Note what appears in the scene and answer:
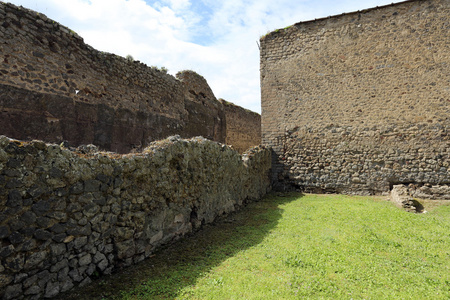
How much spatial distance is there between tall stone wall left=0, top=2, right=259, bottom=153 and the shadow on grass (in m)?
3.61

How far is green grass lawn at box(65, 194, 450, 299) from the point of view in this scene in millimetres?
3291

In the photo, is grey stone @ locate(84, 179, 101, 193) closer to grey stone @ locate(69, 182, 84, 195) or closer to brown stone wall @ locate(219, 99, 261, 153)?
grey stone @ locate(69, 182, 84, 195)

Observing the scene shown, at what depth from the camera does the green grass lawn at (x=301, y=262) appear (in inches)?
130

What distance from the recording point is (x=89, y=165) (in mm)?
3406

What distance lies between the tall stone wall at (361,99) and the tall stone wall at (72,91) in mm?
4356

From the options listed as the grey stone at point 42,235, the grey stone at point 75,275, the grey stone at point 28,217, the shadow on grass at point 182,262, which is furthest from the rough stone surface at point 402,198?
the grey stone at point 28,217

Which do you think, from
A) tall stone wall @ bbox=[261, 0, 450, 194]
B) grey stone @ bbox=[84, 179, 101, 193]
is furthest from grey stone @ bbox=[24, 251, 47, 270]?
tall stone wall @ bbox=[261, 0, 450, 194]

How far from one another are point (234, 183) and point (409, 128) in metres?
6.25

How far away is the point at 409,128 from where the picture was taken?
916cm

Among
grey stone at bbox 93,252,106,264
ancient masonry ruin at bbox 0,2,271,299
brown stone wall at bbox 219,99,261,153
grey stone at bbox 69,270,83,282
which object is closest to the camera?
ancient masonry ruin at bbox 0,2,271,299

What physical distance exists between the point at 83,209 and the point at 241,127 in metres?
13.5

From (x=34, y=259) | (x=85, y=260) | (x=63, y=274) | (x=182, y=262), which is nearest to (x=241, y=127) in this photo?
(x=182, y=262)

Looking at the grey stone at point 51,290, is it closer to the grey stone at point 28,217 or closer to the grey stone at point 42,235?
the grey stone at point 42,235

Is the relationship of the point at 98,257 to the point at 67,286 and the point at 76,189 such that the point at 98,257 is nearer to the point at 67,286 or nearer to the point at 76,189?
the point at 67,286
